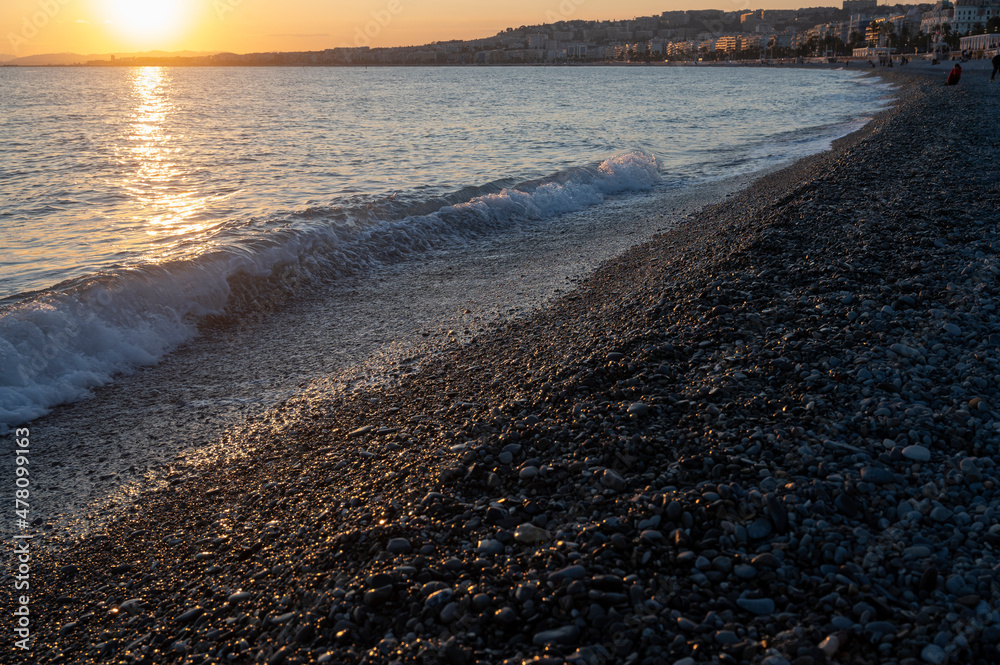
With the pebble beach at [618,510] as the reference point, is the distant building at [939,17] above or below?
above

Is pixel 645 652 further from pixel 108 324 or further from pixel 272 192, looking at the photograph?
pixel 272 192

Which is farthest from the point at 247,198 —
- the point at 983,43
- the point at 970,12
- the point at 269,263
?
the point at 970,12

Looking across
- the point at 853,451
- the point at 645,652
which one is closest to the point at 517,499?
the point at 645,652

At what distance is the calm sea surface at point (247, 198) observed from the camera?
758cm

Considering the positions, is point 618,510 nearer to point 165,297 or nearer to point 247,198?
point 165,297

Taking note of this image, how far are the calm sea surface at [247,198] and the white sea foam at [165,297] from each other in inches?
0.9

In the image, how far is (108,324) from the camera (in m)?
7.58

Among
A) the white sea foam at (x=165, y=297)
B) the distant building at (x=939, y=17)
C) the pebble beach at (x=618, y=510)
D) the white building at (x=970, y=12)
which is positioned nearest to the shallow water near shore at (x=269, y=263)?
the white sea foam at (x=165, y=297)

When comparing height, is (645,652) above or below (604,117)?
below

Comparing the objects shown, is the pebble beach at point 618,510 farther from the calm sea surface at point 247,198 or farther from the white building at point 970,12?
the white building at point 970,12

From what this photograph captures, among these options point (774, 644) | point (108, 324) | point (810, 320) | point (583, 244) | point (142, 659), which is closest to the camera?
point (774, 644)

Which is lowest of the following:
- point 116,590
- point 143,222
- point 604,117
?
point 116,590

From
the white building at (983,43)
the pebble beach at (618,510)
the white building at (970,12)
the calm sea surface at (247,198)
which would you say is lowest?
the pebble beach at (618,510)

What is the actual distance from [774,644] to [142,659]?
298cm
